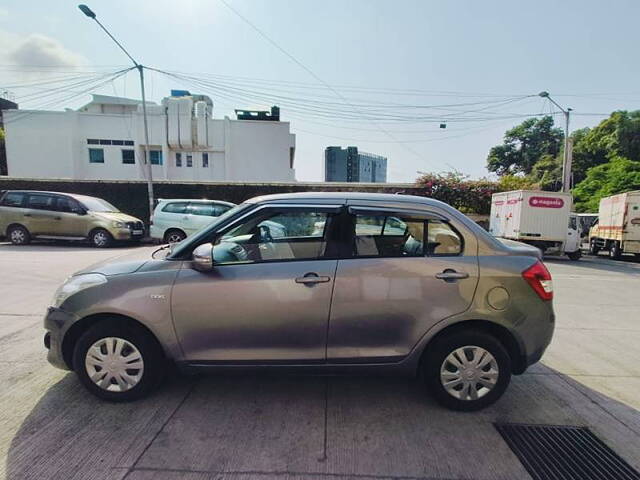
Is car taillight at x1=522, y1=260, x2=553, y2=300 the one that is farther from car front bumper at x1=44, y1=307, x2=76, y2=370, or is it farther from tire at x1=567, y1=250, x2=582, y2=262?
tire at x1=567, y1=250, x2=582, y2=262

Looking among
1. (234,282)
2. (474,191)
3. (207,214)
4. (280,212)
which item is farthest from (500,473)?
(474,191)

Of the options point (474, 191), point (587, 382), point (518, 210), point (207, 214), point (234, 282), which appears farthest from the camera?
point (474, 191)

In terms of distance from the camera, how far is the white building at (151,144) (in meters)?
25.8

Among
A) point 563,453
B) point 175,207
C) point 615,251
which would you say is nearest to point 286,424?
point 563,453

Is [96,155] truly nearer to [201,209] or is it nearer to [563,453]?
[201,209]

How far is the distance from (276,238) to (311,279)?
65cm

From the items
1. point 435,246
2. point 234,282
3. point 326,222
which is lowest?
point 234,282

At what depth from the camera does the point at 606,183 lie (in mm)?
28094

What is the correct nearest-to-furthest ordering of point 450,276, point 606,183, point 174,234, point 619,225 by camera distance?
point 450,276 < point 174,234 < point 619,225 < point 606,183

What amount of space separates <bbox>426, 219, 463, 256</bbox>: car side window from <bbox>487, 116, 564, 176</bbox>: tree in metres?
55.0

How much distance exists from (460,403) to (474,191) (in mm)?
16405

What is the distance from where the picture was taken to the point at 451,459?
2.24m

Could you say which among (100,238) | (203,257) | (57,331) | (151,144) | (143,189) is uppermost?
(151,144)

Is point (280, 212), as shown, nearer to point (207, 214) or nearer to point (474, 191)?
point (207, 214)
